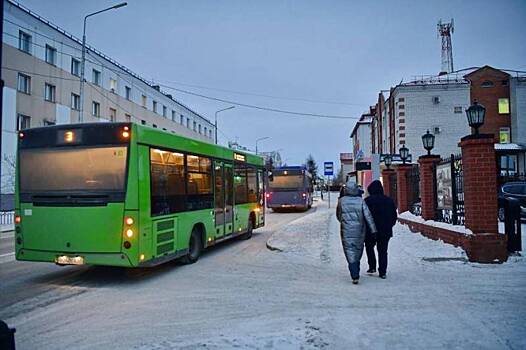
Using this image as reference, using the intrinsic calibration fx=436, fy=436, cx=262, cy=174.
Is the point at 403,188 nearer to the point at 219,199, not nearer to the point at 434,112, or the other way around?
the point at 219,199

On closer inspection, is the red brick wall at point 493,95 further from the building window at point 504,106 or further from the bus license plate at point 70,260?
the bus license plate at point 70,260

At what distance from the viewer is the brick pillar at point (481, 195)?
8836 millimetres

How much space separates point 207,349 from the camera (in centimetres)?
452

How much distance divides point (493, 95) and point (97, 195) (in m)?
38.0

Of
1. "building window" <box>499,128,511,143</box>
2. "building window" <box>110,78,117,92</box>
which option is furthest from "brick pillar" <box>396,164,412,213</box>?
"building window" <box>110,78,117,92</box>

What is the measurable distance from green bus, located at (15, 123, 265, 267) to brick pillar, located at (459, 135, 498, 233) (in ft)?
20.2

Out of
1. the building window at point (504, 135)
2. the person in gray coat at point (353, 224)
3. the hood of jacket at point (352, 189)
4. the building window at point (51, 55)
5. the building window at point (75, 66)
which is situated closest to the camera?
the person in gray coat at point (353, 224)

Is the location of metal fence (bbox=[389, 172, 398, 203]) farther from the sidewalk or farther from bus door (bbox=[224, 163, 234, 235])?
bus door (bbox=[224, 163, 234, 235])

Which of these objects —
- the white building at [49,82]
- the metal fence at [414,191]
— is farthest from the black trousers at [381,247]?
the white building at [49,82]

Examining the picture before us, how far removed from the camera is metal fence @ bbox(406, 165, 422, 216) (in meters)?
15.7

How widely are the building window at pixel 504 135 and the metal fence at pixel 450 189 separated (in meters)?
28.7

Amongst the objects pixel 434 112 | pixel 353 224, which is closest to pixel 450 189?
pixel 353 224

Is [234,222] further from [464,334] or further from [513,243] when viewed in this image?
[464,334]

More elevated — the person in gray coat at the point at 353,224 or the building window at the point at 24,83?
the building window at the point at 24,83
